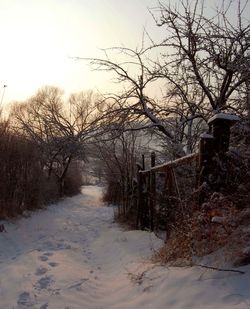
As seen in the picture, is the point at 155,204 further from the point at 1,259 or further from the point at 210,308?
the point at 210,308

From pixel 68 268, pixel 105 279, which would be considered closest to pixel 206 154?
pixel 105 279

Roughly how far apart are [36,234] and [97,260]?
4660mm

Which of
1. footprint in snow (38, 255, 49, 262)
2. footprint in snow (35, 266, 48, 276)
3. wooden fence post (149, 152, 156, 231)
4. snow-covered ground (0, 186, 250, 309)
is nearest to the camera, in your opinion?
snow-covered ground (0, 186, 250, 309)

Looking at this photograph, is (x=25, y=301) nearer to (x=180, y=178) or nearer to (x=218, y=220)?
(x=218, y=220)

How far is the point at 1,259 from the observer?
8.81 metres

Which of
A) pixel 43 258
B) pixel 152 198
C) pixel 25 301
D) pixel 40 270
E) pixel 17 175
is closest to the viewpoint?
pixel 25 301

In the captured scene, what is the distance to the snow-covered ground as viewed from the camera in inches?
163

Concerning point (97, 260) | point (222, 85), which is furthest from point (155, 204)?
point (222, 85)

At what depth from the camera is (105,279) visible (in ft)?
22.2

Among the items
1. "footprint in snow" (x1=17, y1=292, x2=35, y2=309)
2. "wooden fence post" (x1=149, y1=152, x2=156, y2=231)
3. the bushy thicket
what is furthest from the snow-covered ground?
the bushy thicket

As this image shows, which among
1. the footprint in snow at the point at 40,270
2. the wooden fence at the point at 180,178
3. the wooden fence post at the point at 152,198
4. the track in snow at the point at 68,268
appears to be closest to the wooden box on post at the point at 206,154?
the wooden fence at the point at 180,178

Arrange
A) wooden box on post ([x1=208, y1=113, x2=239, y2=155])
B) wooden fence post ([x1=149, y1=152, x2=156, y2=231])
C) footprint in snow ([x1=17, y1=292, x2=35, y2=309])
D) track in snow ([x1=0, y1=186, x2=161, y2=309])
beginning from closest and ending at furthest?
footprint in snow ([x1=17, y1=292, x2=35, y2=309]) < track in snow ([x1=0, y1=186, x2=161, y2=309]) < wooden box on post ([x1=208, y1=113, x2=239, y2=155]) < wooden fence post ([x1=149, y1=152, x2=156, y2=231])

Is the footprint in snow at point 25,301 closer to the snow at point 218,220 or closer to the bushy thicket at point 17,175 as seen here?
the snow at point 218,220

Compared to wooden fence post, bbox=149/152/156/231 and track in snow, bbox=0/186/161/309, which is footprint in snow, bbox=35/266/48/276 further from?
wooden fence post, bbox=149/152/156/231
